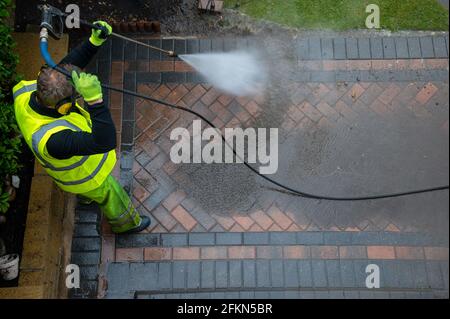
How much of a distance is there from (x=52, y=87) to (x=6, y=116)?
0.94 meters

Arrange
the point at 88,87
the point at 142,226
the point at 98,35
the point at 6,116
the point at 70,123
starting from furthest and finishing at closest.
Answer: the point at 142,226 < the point at 6,116 < the point at 98,35 < the point at 70,123 < the point at 88,87

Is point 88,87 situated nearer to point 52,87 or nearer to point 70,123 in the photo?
point 52,87

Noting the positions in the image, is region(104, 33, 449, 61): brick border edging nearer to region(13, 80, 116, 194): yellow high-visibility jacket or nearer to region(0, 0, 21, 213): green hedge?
region(0, 0, 21, 213): green hedge

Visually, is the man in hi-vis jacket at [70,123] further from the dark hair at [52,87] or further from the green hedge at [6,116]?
the green hedge at [6,116]

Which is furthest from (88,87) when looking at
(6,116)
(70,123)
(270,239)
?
(270,239)

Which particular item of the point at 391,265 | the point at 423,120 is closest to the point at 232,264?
the point at 391,265

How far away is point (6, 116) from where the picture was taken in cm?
390

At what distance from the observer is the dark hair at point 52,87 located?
3213 mm

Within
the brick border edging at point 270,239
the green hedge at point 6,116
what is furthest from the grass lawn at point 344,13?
the green hedge at point 6,116

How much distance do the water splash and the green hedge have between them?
1.89 metres

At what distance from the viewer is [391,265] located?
4.60 m

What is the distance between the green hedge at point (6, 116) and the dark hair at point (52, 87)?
0.77 meters

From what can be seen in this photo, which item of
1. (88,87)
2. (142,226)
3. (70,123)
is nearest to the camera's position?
(88,87)
